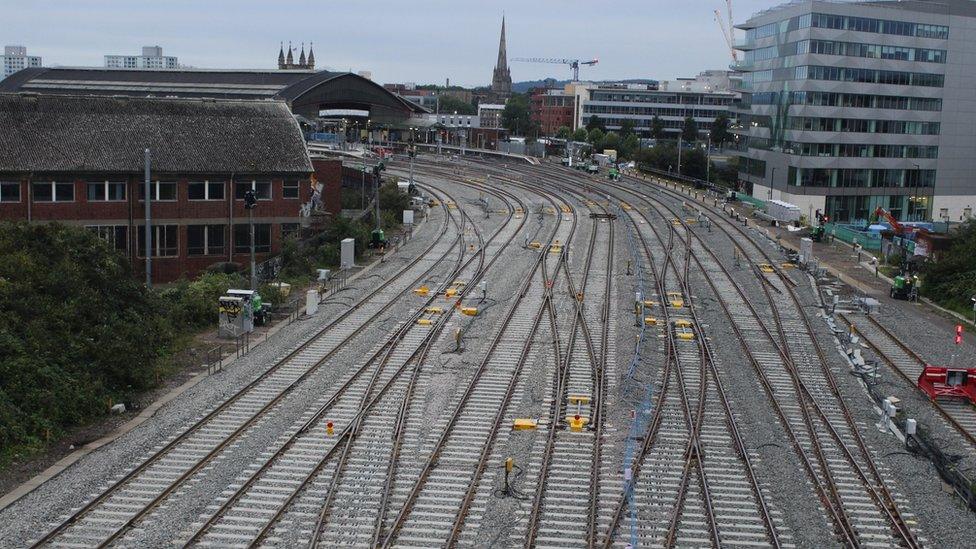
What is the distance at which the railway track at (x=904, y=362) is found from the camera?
87.2 feet

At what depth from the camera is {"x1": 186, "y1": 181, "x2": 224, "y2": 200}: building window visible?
46.9 m

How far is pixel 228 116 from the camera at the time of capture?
1960 inches

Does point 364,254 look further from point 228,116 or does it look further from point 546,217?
point 546,217

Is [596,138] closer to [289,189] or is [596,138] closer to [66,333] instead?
[289,189]

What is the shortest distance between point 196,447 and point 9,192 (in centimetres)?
2541

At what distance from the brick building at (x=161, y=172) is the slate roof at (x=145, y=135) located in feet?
0.15

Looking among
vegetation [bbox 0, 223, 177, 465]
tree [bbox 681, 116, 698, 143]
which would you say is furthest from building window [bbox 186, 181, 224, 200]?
tree [bbox 681, 116, 698, 143]

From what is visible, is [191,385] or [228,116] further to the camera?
[228,116]

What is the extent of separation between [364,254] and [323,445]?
28.0 metres

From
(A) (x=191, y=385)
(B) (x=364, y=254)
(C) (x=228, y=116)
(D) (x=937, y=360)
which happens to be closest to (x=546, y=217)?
(B) (x=364, y=254)

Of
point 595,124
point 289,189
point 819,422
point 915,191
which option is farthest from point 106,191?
point 595,124

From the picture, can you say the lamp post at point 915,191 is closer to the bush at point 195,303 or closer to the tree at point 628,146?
the tree at point 628,146

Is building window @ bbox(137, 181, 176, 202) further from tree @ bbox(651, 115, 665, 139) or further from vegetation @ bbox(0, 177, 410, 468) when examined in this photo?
tree @ bbox(651, 115, 665, 139)

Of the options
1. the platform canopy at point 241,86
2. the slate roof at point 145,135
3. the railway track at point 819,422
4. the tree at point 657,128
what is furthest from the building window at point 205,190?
the tree at point 657,128
